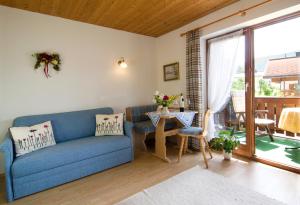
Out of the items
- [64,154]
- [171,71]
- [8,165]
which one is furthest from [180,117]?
[8,165]

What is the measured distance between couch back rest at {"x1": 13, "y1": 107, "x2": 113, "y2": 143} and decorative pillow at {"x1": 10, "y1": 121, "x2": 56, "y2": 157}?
158 millimetres

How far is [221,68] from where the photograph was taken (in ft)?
9.91

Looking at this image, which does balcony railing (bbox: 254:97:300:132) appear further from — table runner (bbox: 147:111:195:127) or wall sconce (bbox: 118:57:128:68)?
wall sconce (bbox: 118:57:128:68)

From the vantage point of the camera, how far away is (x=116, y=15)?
9.54 feet

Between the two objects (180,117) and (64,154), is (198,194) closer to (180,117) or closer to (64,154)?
(180,117)

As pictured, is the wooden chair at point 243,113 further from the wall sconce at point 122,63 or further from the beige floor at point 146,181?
the wall sconce at point 122,63

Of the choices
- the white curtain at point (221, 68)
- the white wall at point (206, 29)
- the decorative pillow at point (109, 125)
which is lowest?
the decorative pillow at point (109, 125)

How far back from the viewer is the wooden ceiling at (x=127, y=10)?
8.15 ft

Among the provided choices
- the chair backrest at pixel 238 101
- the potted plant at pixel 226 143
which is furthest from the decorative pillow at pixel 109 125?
the chair backrest at pixel 238 101

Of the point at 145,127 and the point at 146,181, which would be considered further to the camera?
the point at 145,127

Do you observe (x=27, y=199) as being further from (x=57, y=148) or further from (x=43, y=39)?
(x=43, y=39)

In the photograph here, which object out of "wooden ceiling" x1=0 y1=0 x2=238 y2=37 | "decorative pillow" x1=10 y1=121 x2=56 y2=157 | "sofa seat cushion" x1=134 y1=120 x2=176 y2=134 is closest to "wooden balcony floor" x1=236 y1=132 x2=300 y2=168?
"sofa seat cushion" x1=134 y1=120 x2=176 y2=134

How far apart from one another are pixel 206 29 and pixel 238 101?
1377mm

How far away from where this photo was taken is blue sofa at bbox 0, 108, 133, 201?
6.33 feet
